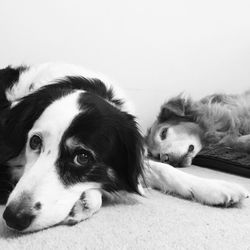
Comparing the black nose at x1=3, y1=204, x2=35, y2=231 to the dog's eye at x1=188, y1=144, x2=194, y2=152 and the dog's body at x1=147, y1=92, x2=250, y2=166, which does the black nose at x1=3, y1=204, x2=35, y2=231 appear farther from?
the dog's eye at x1=188, y1=144, x2=194, y2=152

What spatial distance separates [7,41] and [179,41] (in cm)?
126

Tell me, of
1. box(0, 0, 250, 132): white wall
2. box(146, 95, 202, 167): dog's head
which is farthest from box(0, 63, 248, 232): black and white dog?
box(0, 0, 250, 132): white wall

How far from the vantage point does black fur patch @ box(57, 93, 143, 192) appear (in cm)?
113

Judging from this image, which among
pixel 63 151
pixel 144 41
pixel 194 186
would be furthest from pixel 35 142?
pixel 144 41

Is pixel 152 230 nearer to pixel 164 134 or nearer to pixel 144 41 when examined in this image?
pixel 164 134

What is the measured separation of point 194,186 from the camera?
1396 mm

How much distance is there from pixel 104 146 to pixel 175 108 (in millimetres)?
1525

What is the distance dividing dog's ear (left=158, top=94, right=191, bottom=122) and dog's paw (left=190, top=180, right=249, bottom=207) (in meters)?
1.31

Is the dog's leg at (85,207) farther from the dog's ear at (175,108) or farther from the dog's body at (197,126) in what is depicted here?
the dog's ear at (175,108)

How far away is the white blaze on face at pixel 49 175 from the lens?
1.01 m

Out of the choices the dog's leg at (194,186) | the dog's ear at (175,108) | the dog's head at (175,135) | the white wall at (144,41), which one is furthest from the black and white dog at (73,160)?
the dog's ear at (175,108)

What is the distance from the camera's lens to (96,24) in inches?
100

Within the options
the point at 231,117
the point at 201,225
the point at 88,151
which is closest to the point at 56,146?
the point at 88,151

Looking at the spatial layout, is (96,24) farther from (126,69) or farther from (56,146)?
(56,146)
